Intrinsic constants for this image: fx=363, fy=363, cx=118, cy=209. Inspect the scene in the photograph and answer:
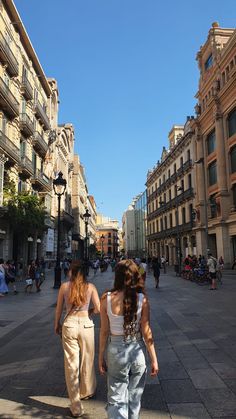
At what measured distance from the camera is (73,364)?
3830 millimetres

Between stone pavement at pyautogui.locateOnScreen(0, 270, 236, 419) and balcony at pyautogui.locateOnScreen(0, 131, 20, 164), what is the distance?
687 inches

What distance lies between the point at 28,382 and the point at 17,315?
5897 mm

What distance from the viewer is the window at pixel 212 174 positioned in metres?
36.3

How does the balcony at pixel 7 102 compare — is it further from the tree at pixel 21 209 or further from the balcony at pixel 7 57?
the tree at pixel 21 209

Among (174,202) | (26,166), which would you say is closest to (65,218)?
(174,202)

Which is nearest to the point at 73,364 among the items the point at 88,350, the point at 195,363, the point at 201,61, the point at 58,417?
the point at 88,350

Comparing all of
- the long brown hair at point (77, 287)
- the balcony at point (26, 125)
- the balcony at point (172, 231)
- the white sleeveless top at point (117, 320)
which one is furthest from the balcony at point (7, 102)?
the white sleeveless top at point (117, 320)

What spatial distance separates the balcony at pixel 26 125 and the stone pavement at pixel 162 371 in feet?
74.7

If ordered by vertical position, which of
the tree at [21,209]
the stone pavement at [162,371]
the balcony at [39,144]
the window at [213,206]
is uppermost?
the balcony at [39,144]

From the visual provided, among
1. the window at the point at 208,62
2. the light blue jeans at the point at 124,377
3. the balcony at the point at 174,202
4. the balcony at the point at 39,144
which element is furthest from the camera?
the balcony at the point at 174,202

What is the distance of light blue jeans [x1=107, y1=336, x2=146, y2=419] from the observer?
287 centimetres

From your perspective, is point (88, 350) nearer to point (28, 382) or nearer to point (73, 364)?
point (73, 364)

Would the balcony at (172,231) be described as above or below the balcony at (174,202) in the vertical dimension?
below

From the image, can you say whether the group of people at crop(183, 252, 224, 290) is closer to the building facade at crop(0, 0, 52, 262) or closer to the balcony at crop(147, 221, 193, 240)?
the balcony at crop(147, 221, 193, 240)
